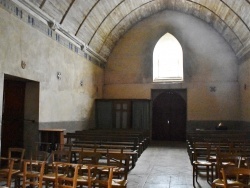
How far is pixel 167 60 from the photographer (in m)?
17.1

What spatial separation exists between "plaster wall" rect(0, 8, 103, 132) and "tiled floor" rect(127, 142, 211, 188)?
145 inches

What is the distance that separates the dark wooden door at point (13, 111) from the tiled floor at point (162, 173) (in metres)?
4.09

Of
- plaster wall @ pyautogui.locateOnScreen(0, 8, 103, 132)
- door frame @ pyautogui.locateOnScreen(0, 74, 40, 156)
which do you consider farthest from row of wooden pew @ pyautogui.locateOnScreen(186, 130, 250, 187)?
plaster wall @ pyautogui.locateOnScreen(0, 8, 103, 132)

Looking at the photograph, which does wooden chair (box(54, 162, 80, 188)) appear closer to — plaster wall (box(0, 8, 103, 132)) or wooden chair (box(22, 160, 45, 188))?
wooden chair (box(22, 160, 45, 188))

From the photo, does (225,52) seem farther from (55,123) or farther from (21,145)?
(21,145)

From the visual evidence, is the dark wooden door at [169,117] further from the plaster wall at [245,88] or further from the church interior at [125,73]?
the plaster wall at [245,88]

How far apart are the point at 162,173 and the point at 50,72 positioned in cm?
542

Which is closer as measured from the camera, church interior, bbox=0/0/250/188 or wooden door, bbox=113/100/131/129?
church interior, bbox=0/0/250/188

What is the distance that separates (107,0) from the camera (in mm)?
12531

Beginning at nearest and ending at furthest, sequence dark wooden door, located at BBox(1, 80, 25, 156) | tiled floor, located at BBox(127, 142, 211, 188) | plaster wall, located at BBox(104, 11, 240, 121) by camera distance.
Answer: tiled floor, located at BBox(127, 142, 211, 188) < dark wooden door, located at BBox(1, 80, 25, 156) < plaster wall, located at BBox(104, 11, 240, 121)

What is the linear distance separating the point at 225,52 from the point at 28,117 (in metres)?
A: 11.4

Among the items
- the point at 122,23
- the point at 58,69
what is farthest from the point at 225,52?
the point at 58,69

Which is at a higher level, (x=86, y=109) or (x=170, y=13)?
(x=170, y=13)

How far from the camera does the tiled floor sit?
6.54m
